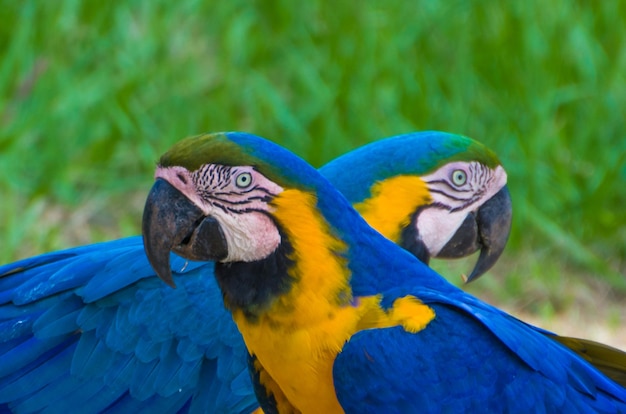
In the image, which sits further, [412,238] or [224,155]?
[412,238]

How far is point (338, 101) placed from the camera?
160 inches

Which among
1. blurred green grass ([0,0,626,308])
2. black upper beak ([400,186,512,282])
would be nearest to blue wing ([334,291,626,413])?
black upper beak ([400,186,512,282])

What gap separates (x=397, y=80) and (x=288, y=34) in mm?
522

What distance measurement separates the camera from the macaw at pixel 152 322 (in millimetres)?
2141

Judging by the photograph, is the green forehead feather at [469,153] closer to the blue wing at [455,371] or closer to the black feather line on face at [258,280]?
the blue wing at [455,371]

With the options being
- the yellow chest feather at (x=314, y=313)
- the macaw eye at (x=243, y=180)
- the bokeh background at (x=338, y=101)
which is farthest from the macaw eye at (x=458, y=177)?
the bokeh background at (x=338, y=101)

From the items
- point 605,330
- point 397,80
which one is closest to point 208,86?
point 397,80

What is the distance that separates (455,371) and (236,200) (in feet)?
1.37

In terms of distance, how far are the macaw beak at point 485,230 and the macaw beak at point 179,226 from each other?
2.55 feet

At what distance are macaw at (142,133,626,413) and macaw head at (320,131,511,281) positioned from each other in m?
0.45

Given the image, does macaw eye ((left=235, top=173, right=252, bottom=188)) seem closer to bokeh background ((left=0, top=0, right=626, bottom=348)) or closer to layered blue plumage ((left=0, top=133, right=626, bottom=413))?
layered blue plumage ((left=0, top=133, right=626, bottom=413))

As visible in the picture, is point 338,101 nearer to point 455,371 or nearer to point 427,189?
point 427,189

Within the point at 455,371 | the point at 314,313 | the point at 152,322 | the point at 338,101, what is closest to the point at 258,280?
the point at 314,313

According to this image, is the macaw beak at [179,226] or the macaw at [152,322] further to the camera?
the macaw at [152,322]
